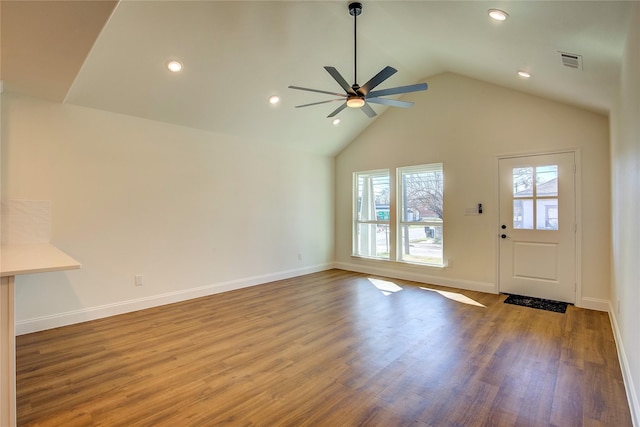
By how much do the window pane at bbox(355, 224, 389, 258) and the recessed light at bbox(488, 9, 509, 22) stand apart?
4102 mm

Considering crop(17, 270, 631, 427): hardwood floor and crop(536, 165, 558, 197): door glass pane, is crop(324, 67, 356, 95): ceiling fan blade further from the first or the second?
crop(536, 165, 558, 197): door glass pane

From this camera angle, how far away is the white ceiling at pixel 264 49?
7.06ft

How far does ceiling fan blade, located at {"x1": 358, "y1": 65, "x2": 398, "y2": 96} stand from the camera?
2.83 meters

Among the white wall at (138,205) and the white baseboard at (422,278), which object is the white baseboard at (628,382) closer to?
the white baseboard at (422,278)

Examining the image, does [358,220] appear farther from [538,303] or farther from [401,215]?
[538,303]

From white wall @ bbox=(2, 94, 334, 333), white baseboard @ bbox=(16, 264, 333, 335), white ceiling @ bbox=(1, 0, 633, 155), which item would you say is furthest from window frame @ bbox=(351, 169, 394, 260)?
white ceiling @ bbox=(1, 0, 633, 155)

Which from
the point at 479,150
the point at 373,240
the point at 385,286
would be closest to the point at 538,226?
the point at 479,150

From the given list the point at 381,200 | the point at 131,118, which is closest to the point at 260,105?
the point at 131,118

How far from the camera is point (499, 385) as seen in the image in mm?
2324

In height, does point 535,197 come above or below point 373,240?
above

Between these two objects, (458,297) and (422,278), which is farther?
(422,278)

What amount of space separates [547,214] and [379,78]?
326cm

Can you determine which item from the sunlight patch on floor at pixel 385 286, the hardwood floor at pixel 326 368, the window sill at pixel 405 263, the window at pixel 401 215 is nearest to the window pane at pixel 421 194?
the window at pixel 401 215

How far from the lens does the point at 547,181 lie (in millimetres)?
4363
